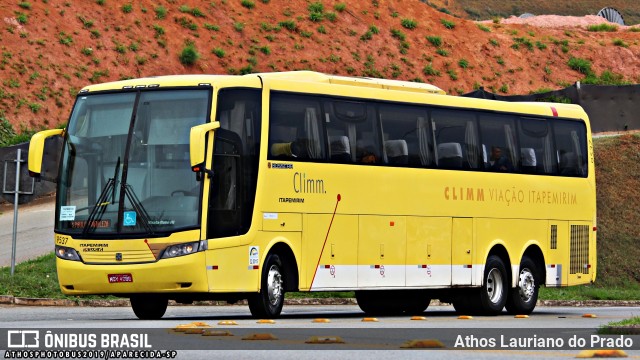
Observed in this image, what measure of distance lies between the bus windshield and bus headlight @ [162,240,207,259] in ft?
0.84

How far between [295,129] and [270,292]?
2.66 meters

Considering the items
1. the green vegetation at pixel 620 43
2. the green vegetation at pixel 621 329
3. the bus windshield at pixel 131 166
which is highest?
the green vegetation at pixel 620 43

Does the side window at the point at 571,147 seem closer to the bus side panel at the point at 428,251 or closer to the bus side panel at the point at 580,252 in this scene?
the bus side panel at the point at 580,252

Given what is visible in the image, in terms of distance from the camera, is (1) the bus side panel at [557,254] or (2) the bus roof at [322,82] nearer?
(2) the bus roof at [322,82]

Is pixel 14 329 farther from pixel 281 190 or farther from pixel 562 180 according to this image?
pixel 562 180

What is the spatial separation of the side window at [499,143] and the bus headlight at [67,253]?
8709 mm

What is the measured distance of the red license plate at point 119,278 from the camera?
2111cm

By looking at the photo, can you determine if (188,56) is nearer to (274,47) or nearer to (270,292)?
(274,47)

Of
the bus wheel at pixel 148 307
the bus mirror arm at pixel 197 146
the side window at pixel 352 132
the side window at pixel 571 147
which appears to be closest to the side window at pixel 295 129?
the side window at pixel 352 132

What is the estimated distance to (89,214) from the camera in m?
21.6

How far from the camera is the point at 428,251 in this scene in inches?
1006

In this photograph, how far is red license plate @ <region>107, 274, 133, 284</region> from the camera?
2111 centimetres

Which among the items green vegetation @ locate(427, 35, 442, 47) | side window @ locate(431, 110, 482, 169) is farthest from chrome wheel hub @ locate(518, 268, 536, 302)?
green vegetation @ locate(427, 35, 442, 47)

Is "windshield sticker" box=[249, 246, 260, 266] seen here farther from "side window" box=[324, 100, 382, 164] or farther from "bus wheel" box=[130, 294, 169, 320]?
"side window" box=[324, 100, 382, 164]
